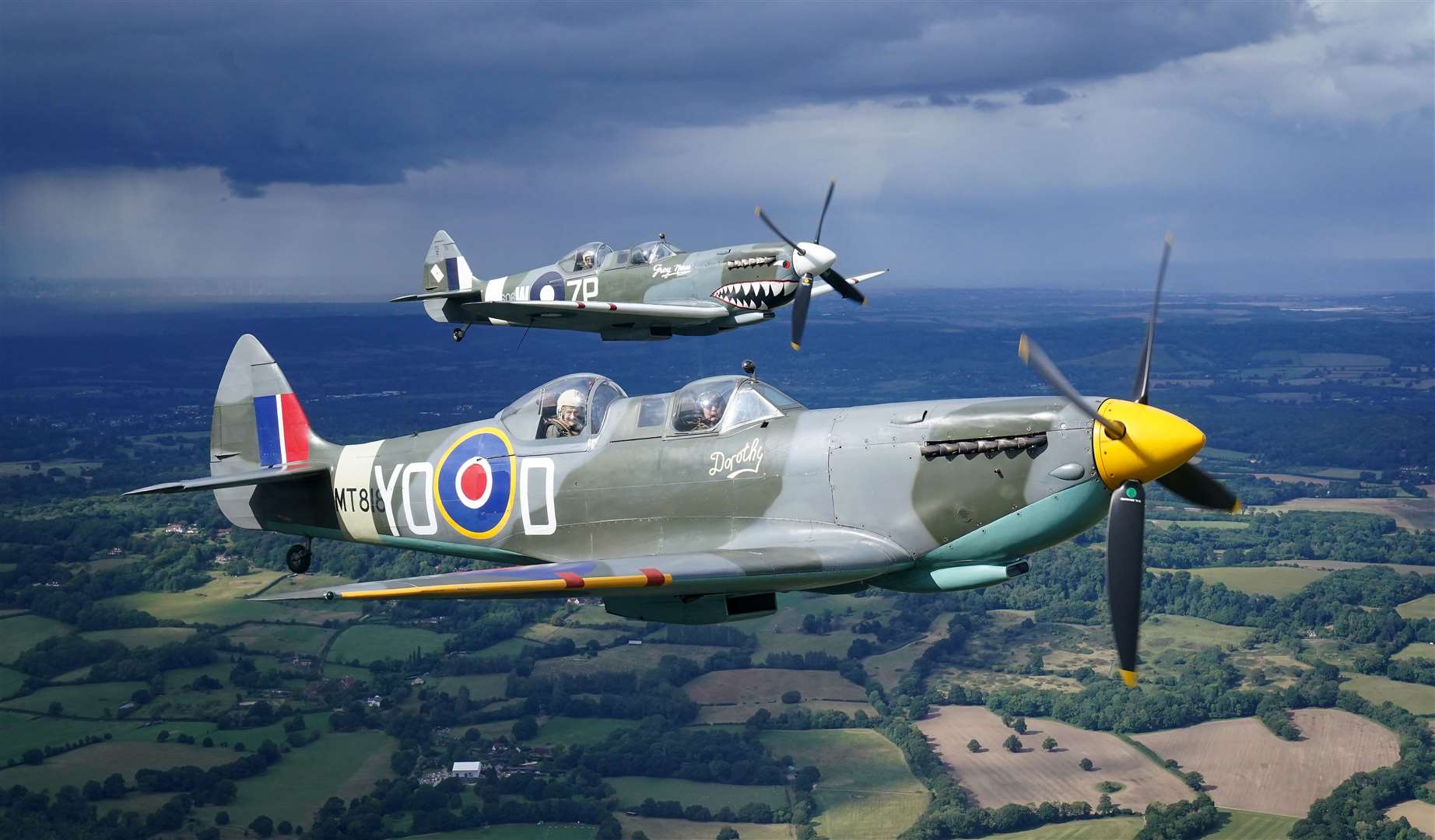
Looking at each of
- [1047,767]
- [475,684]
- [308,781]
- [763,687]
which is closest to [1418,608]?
[1047,767]

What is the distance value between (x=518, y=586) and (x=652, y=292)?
14.6 m

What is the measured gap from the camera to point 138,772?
53.5 meters

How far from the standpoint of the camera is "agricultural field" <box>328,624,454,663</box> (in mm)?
64562

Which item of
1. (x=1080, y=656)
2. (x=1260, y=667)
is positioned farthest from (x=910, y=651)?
(x=1260, y=667)

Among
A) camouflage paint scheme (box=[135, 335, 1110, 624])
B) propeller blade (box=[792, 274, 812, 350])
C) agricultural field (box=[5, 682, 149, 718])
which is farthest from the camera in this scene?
agricultural field (box=[5, 682, 149, 718])

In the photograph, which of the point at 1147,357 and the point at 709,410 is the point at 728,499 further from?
the point at 1147,357

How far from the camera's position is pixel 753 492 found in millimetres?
15055

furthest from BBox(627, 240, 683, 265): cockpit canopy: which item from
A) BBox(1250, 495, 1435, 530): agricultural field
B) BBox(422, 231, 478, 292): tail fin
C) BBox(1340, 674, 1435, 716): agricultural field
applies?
BBox(1250, 495, 1435, 530): agricultural field

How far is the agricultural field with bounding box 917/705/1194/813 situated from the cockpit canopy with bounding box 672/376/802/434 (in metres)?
37.6

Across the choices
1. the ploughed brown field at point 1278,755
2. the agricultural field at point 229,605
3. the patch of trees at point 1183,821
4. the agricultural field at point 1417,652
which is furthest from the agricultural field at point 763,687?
the agricultural field at point 1417,652

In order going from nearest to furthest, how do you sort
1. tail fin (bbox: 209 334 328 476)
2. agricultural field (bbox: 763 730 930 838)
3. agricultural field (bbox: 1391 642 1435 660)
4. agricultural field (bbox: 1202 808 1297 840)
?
tail fin (bbox: 209 334 328 476), agricultural field (bbox: 1202 808 1297 840), agricultural field (bbox: 763 730 930 838), agricultural field (bbox: 1391 642 1435 660)

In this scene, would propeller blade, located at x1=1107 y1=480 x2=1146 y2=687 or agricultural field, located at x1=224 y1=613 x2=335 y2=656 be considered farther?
agricultural field, located at x1=224 y1=613 x2=335 y2=656

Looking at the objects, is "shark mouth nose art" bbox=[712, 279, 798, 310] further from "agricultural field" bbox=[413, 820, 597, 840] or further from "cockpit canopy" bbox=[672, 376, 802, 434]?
"agricultural field" bbox=[413, 820, 597, 840]

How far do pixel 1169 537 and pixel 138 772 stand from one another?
209 feet
